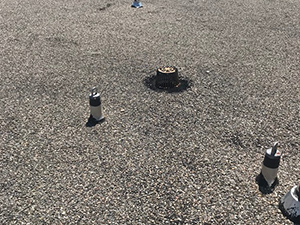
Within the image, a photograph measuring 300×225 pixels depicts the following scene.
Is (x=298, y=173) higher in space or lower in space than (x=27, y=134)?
higher

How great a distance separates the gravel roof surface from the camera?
10.4 ft

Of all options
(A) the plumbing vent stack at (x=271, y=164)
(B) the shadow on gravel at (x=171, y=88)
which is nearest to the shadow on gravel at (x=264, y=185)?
(A) the plumbing vent stack at (x=271, y=164)

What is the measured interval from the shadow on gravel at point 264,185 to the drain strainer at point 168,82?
2166mm

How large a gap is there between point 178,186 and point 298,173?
134 centimetres

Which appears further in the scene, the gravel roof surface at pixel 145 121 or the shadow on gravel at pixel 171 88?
the shadow on gravel at pixel 171 88

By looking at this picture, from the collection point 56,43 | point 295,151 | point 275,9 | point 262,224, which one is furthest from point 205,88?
point 275,9

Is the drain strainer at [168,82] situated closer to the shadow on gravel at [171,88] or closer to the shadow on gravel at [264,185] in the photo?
the shadow on gravel at [171,88]

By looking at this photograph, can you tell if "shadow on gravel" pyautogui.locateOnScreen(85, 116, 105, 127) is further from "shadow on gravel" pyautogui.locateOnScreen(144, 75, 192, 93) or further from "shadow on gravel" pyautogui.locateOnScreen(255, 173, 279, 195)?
"shadow on gravel" pyautogui.locateOnScreen(255, 173, 279, 195)

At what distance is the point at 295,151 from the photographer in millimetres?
3855

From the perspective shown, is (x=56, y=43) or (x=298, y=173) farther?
(x=56, y=43)

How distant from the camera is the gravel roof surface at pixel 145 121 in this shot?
3166 millimetres

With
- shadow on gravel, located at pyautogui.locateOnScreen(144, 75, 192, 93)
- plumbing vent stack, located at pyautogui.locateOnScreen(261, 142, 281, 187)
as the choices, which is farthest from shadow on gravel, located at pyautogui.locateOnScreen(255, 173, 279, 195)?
shadow on gravel, located at pyautogui.locateOnScreen(144, 75, 192, 93)

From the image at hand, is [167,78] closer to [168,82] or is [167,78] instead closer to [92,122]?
[168,82]

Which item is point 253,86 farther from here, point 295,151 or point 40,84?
point 40,84
